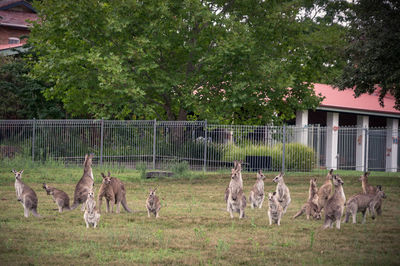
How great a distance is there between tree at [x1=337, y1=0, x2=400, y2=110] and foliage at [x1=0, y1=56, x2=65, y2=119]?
20.3 m

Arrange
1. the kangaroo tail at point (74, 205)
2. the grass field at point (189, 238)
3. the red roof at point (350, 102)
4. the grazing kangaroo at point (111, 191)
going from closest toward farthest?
the grass field at point (189, 238) → the grazing kangaroo at point (111, 191) → the kangaroo tail at point (74, 205) → the red roof at point (350, 102)

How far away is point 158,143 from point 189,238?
17.5m

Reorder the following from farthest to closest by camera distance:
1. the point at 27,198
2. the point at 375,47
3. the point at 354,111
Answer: the point at 354,111 → the point at 375,47 → the point at 27,198

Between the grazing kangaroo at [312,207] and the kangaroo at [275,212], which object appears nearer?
the kangaroo at [275,212]

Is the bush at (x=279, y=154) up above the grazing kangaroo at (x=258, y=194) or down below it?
above

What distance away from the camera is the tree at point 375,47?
21048mm

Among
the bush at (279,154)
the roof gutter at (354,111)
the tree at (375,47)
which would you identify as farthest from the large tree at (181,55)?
the tree at (375,47)

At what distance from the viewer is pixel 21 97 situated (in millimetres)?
35750

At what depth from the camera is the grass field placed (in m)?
8.51

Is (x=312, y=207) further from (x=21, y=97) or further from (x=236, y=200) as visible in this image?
(x=21, y=97)

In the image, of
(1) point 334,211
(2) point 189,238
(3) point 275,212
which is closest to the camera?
(2) point 189,238

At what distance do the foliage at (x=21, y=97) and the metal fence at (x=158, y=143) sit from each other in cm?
668

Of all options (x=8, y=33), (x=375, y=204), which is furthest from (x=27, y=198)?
(x=8, y=33)

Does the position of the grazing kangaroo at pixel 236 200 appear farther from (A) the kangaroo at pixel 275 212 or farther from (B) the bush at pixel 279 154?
(B) the bush at pixel 279 154
